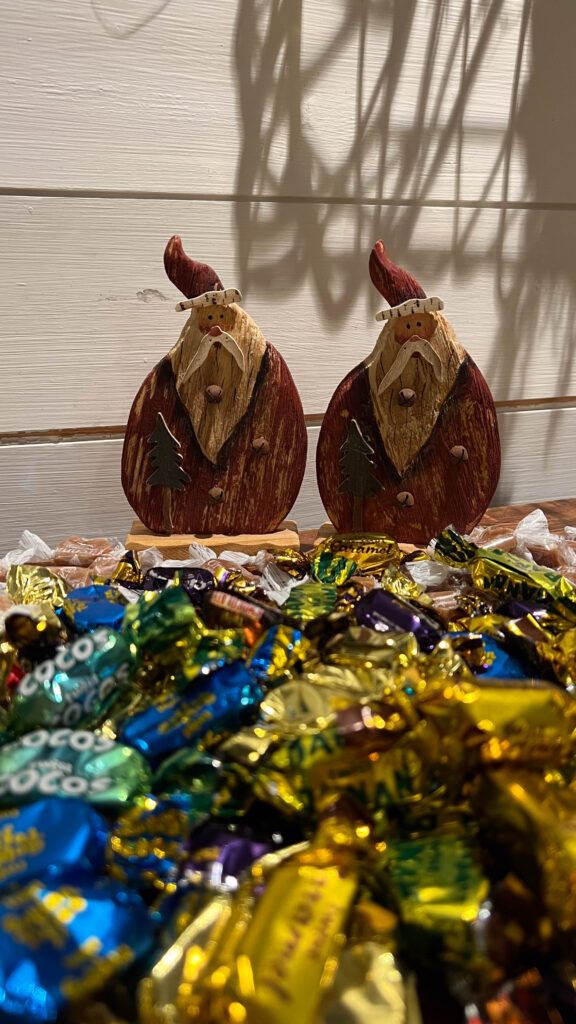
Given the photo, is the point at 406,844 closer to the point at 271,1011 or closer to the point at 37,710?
the point at 271,1011

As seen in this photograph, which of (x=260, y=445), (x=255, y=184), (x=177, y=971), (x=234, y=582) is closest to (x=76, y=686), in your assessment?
(x=177, y=971)

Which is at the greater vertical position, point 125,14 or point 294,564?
point 125,14

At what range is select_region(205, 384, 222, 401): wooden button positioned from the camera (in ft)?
2.81

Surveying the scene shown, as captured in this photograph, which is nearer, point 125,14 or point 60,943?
point 60,943

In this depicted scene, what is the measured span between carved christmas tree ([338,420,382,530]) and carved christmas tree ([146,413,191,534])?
0.19 m

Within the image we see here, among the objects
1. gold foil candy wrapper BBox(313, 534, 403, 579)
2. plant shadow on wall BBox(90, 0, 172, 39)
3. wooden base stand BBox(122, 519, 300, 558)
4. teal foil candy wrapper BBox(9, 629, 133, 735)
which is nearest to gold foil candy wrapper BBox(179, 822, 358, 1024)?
teal foil candy wrapper BBox(9, 629, 133, 735)

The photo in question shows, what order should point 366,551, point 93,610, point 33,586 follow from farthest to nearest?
1. point 366,551
2. point 33,586
3. point 93,610

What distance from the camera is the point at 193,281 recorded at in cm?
85

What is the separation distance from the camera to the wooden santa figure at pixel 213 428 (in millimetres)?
851

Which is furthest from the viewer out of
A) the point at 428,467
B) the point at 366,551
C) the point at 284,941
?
the point at 428,467

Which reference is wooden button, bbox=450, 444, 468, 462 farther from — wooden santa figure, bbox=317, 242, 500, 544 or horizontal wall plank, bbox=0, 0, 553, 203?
horizontal wall plank, bbox=0, 0, 553, 203

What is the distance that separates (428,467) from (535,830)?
0.62m

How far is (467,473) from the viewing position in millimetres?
882

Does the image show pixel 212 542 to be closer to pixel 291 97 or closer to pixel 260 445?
pixel 260 445
